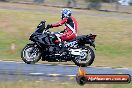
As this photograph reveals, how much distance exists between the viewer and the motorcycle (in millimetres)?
16734

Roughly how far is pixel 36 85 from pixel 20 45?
16.2m

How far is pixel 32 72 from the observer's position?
47.4ft

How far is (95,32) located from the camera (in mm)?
31578

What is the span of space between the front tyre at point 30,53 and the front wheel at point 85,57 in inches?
53.2

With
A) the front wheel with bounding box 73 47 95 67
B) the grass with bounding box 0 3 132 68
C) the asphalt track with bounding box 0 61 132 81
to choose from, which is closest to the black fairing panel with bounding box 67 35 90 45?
the front wheel with bounding box 73 47 95 67

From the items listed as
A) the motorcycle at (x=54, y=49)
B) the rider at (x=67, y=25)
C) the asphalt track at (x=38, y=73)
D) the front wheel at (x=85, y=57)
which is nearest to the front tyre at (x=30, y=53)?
the motorcycle at (x=54, y=49)

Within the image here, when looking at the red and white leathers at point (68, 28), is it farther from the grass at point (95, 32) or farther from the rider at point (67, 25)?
the grass at point (95, 32)

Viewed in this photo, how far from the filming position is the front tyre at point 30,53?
17.0 metres

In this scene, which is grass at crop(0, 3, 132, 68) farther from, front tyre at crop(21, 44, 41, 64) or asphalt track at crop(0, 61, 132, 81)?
asphalt track at crop(0, 61, 132, 81)

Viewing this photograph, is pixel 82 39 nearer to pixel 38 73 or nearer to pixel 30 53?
pixel 30 53

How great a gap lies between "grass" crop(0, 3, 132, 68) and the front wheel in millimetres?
5535

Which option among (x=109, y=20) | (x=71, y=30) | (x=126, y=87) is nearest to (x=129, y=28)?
(x=109, y=20)

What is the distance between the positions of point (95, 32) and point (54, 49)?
1449 centimetres

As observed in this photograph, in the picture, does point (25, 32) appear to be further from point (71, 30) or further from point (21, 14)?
point (71, 30)
